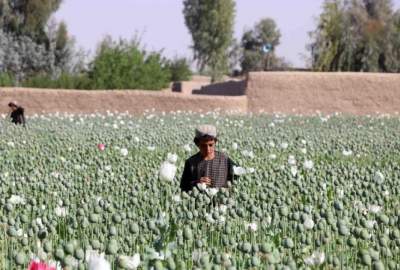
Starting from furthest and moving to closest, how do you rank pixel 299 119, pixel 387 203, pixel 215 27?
pixel 215 27, pixel 299 119, pixel 387 203

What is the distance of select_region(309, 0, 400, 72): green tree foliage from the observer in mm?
49938

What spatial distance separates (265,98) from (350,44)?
2522cm

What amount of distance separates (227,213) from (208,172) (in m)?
1.37

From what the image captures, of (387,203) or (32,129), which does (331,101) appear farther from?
(387,203)

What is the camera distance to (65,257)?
383cm

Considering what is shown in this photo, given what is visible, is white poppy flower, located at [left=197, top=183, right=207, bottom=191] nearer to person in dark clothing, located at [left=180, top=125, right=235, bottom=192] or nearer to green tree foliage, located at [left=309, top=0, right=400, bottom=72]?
person in dark clothing, located at [left=180, top=125, right=235, bottom=192]

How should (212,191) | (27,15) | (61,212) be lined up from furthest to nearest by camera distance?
(27,15), (212,191), (61,212)

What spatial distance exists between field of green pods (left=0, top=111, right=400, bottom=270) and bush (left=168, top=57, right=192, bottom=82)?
38.0 m

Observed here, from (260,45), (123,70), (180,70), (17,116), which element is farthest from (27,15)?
(260,45)

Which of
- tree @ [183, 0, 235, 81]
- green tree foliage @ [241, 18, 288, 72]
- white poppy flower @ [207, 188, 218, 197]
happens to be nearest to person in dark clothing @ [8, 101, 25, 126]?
white poppy flower @ [207, 188, 218, 197]

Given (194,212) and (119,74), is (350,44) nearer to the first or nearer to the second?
(119,74)

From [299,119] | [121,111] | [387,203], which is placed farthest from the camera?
[121,111]

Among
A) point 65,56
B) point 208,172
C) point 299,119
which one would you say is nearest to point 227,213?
point 208,172

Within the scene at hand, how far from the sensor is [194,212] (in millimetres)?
5688
